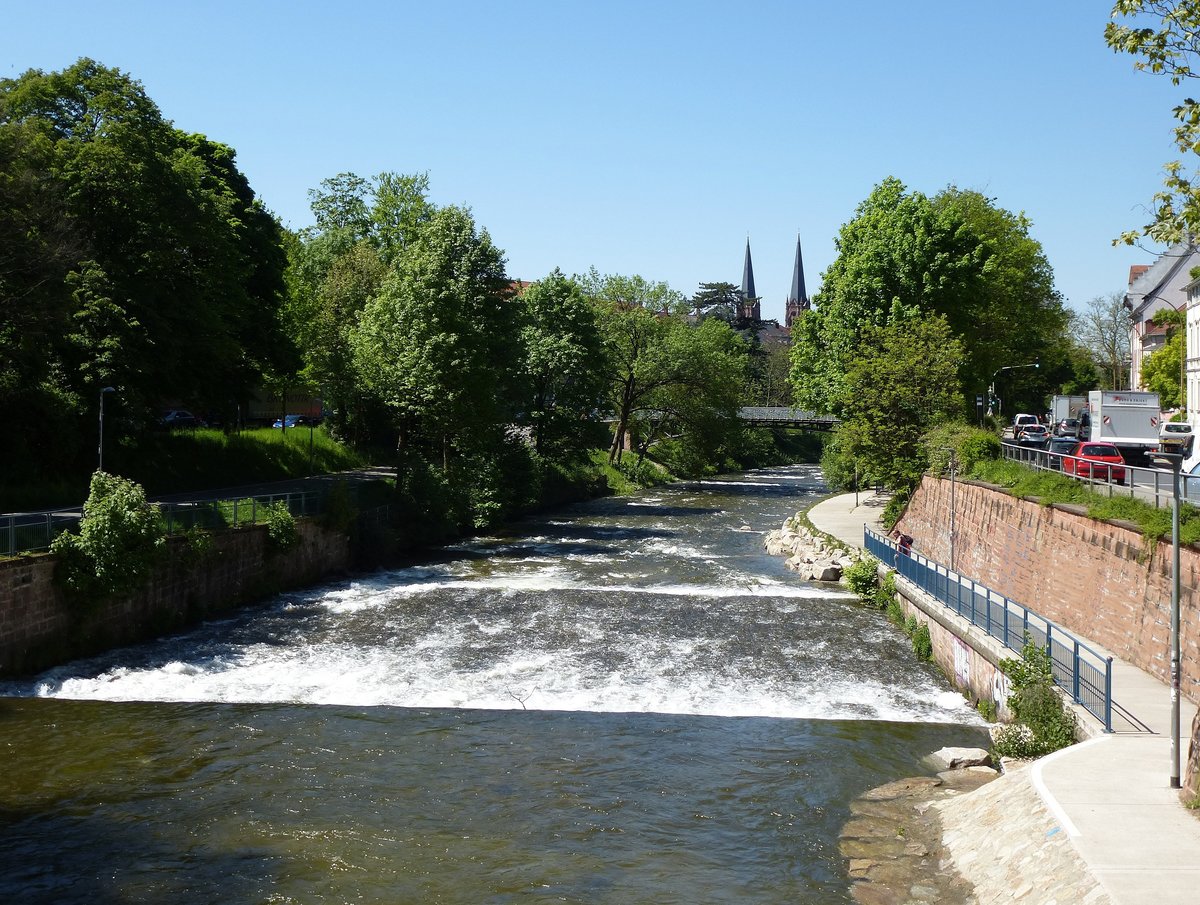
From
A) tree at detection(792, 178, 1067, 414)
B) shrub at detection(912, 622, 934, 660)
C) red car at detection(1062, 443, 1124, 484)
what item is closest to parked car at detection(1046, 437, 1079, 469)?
tree at detection(792, 178, 1067, 414)

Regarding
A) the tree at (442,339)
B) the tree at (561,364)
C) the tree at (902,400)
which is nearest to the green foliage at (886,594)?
the tree at (902,400)

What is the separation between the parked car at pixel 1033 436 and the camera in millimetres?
45750

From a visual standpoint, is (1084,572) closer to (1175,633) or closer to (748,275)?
(1175,633)

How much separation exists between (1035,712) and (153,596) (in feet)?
64.4

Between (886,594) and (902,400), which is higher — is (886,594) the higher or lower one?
the lower one

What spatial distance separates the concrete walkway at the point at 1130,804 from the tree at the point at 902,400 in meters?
24.7

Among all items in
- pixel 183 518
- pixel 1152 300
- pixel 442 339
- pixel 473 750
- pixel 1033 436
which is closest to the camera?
pixel 473 750

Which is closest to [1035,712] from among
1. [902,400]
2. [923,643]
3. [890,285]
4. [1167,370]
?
[923,643]

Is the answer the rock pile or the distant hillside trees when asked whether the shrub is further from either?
the distant hillside trees

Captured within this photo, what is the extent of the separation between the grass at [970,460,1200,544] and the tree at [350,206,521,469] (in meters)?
19.9

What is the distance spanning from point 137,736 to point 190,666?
4.45 metres

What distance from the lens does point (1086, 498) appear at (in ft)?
76.8

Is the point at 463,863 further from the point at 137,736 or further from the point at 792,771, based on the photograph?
the point at 137,736

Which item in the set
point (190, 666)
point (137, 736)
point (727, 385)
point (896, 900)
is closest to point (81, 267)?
point (190, 666)
